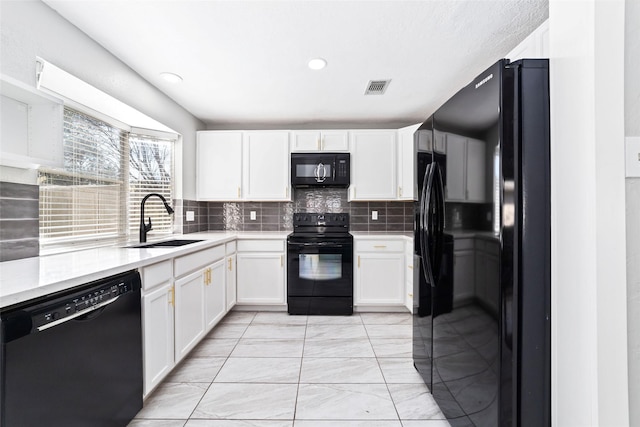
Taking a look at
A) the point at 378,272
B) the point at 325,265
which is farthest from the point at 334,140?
the point at 378,272

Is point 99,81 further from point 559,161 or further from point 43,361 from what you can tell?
point 559,161

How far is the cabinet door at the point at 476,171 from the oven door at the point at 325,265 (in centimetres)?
197

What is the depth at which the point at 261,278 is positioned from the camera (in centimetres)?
317

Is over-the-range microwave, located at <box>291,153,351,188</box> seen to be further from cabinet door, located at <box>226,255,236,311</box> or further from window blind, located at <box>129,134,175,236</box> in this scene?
window blind, located at <box>129,134,175,236</box>

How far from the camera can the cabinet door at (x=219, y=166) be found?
11.2 ft

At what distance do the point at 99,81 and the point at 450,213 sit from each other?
7.87 feet

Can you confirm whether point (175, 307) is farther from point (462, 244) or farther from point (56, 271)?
point (462, 244)

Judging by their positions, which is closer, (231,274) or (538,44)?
(538,44)

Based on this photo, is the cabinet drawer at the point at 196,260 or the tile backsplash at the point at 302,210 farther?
the tile backsplash at the point at 302,210

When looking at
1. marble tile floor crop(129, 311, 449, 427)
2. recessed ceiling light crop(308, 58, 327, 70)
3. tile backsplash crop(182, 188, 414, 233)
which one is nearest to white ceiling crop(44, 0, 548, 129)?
recessed ceiling light crop(308, 58, 327, 70)

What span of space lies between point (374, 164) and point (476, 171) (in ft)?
7.39

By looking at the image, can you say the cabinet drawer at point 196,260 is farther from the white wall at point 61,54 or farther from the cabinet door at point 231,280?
the white wall at point 61,54

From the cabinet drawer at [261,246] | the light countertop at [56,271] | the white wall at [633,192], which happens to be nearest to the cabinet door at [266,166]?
the cabinet drawer at [261,246]

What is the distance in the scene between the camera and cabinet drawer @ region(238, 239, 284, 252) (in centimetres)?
318
